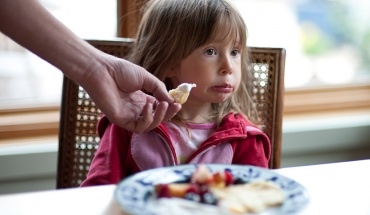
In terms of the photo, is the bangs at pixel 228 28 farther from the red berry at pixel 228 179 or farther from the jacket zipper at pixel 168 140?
the red berry at pixel 228 179

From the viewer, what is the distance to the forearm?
1.09 metres

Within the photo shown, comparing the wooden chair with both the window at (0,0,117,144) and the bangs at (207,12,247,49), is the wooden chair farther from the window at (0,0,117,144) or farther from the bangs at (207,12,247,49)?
the window at (0,0,117,144)

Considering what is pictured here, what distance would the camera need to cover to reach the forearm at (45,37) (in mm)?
1087

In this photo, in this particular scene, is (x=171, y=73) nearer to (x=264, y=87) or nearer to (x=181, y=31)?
(x=181, y=31)

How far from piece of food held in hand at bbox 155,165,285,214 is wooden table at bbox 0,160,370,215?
3.1 inches

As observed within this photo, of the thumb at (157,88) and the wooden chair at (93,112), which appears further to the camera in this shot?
the wooden chair at (93,112)

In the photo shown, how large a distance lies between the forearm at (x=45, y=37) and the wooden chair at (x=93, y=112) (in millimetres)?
229

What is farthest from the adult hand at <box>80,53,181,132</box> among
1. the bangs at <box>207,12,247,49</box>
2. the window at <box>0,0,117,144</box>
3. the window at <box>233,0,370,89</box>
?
the window at <box>233,0,370,89</box>

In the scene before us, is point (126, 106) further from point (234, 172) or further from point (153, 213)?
point (153, 213)

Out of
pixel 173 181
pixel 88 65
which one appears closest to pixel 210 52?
pixel 88 65

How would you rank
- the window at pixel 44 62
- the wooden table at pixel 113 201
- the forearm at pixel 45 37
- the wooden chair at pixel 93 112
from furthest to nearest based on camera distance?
the window at pixel 44 62 < the wooden chair at pixel 93 112 < the forearm at pixel 45 37 < the wooden table at pixel 113 201

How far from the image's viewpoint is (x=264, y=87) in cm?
145

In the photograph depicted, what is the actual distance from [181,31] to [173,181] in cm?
54

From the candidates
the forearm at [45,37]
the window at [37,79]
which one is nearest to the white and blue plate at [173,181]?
the forearm at [45,37]
